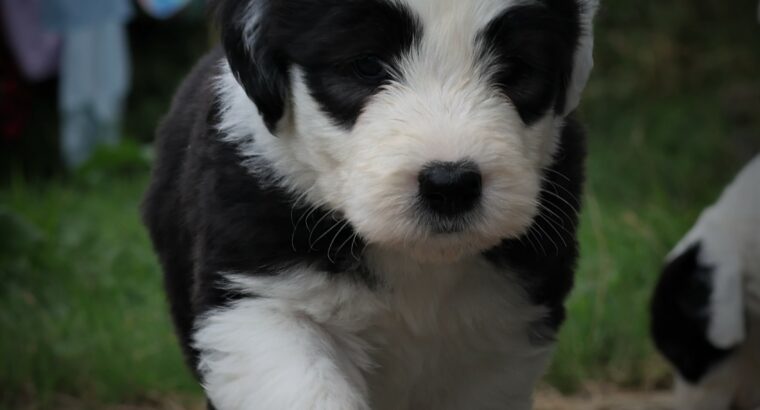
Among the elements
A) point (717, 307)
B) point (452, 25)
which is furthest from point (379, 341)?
point (717, 307)

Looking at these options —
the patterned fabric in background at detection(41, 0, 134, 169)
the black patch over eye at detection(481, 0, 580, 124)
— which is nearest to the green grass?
the patterned fabric in background at detection(41, 0, 134, 169)

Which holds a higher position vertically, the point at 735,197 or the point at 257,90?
the point at 257,90

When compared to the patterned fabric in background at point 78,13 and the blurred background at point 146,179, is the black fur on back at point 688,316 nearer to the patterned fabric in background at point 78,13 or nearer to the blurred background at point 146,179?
the blurred background at point 146,179

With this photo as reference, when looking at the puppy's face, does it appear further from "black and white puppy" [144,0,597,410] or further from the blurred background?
the blurred background

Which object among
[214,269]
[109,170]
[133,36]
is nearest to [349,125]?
[214,269]

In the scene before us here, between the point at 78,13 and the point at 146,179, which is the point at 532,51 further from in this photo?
the point at 78,13

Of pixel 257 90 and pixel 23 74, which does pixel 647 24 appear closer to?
pixel 23 74
